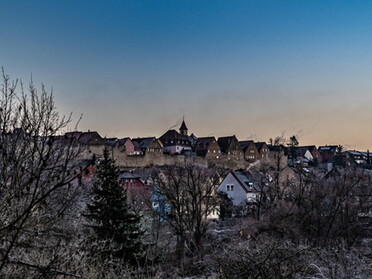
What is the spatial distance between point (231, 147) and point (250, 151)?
6147mm

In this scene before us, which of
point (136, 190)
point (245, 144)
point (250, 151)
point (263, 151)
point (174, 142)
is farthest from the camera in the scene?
point (263, 151)

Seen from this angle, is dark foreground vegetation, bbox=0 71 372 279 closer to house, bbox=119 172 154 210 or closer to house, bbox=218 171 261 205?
house, bbox=119 172 154 210

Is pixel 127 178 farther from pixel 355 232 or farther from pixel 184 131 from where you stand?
pixel 184 131

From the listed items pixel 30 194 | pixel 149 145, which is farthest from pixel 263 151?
pixel 30 194

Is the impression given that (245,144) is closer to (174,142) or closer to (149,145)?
(174,142)

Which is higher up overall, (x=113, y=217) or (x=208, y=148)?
(x=208, y=148)

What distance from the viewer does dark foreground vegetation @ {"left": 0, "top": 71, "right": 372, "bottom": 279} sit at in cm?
418

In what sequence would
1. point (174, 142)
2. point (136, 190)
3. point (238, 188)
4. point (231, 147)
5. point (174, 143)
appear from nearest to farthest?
point (136, 190) → point (238, 188) → point (231, 147) → point (174, 143) → point (174, 142)

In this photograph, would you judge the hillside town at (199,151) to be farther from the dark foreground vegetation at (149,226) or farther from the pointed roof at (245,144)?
the dark foreground vegetation at (149,226)

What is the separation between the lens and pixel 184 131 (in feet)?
306

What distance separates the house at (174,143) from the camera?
3127 inches

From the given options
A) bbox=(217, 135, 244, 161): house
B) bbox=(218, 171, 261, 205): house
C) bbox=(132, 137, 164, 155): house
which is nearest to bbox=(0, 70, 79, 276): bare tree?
bbox=(218, 171, 261, 205): house

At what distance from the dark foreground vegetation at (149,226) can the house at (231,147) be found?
127 feet

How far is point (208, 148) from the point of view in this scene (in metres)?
75.8
